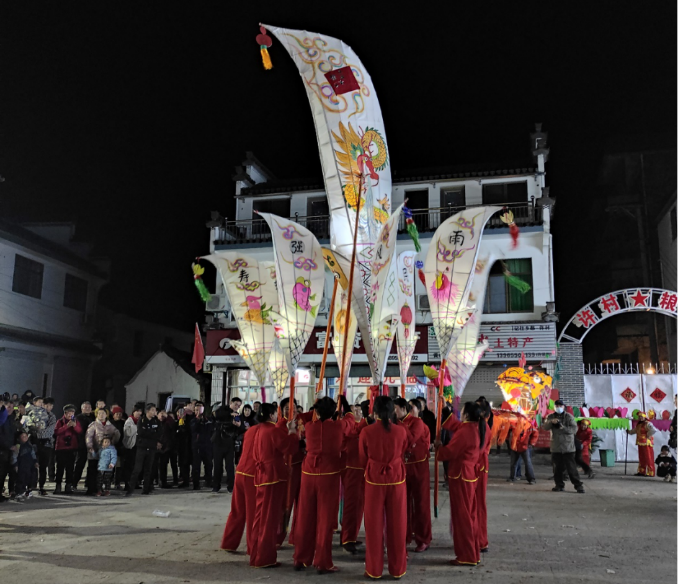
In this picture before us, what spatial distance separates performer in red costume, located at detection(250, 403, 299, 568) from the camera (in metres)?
5.63

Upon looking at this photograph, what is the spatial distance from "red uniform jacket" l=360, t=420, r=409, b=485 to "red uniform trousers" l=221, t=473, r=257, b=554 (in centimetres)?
130

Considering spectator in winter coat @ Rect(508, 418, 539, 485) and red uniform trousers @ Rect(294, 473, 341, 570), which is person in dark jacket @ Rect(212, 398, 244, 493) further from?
spectator in winter coat @ Rect(508, 418, 539, 485)

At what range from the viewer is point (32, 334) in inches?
792

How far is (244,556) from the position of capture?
6008mm

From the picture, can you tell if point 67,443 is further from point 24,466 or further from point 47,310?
point 47,310

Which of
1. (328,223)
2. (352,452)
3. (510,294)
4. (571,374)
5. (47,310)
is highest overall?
(328,223)

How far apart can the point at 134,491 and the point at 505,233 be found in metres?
12.6

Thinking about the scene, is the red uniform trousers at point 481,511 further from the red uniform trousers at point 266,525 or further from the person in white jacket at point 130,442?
the person in white jacket at point 130,442

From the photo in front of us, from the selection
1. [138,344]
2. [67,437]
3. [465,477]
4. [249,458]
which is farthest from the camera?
[138,344]

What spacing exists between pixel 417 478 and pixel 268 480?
1.69 metres

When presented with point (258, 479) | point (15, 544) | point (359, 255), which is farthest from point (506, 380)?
point (15, 544)

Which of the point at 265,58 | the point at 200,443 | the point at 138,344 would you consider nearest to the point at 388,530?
the point at 265,58

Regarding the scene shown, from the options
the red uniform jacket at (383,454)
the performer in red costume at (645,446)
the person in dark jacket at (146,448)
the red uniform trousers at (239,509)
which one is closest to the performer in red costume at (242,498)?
the red uniform trousers at (239,509)

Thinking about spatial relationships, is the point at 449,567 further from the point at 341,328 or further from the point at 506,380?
the point at 506,380
